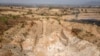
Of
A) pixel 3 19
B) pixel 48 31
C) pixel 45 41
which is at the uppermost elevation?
pixel 3 19

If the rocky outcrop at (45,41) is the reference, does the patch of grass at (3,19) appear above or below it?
above

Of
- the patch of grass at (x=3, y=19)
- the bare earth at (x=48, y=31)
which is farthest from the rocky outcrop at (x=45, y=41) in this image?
the patch of grass at (x=3, y=19)

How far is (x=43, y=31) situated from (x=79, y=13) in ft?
2.18

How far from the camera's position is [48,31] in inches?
226

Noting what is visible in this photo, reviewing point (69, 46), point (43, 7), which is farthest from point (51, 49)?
point (43, 7)

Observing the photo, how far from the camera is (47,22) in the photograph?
18.7 feet

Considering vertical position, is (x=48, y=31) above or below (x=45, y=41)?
above

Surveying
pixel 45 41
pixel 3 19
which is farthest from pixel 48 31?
pixel 3 19

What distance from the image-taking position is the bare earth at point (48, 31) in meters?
5.64

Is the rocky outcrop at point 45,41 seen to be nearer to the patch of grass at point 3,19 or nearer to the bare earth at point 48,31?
the bare earth at point 48,31

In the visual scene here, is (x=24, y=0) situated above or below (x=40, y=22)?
above

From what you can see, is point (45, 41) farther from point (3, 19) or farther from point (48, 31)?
point (3, 19)

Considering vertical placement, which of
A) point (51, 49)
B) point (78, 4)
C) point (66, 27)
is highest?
point (78, 4)

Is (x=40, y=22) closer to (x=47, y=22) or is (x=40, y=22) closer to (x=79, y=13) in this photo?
(x=47, y=22)
